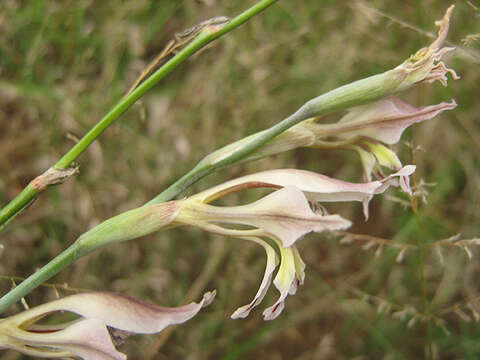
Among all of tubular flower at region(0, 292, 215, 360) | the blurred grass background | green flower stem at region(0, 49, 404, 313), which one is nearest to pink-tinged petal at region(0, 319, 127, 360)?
tubular flower at region(0, 292, 215, 360)

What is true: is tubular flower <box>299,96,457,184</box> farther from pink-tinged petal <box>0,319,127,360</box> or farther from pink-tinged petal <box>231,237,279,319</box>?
pink-tinged petal <box>0,319,127,360</box>

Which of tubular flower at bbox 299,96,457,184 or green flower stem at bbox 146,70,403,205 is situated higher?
green flower stem at bbox 146,70,403,205

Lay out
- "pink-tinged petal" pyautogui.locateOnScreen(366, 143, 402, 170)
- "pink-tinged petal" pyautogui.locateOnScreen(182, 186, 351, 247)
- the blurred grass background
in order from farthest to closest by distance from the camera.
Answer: the blurred grass background < "pink-tinged petal" pyautogui.locateOnScreen(366, 143, 402, 170) < "pink-tinged petal" pyautogui.locateOnScreen(182, 186, 351, 247)

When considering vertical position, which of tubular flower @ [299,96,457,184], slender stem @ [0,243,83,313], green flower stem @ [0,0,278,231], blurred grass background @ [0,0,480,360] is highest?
green flower stem @ [0,0,278,231]

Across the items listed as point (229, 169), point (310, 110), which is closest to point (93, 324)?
point (310, 110)

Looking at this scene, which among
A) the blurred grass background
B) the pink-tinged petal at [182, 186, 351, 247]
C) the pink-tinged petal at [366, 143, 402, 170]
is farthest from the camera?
the blurred grass background
